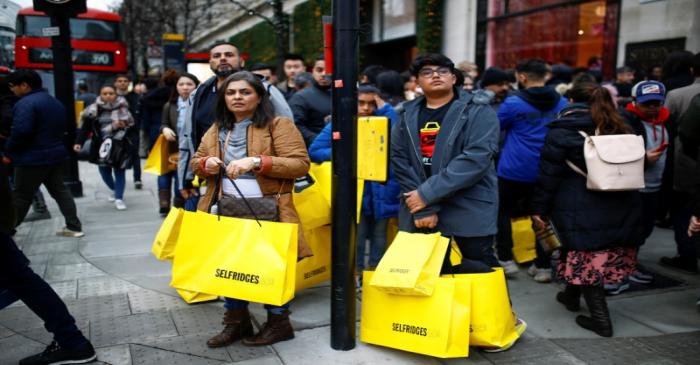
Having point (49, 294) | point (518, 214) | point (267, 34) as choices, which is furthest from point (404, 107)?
point (267, 34)

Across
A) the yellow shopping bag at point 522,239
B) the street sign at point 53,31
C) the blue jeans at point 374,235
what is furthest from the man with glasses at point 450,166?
the street sign at point 53,31

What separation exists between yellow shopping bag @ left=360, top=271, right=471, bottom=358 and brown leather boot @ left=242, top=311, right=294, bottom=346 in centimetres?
68

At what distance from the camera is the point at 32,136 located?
5.92m

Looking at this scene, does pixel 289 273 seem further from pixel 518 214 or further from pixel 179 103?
pixel 179 103

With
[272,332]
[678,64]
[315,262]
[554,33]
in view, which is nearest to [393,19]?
[554,33]

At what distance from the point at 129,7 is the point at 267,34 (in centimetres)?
700

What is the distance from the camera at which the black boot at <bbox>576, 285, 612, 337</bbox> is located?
3971 mm

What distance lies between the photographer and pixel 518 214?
545 cm

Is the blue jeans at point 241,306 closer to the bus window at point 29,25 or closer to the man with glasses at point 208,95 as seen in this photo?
the man with glasses at point 208,95

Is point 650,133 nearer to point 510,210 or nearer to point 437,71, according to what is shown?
point 510,210

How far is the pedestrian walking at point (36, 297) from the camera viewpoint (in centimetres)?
321

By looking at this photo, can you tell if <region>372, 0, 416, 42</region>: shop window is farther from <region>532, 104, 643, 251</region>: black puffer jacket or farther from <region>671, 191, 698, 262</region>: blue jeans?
<region>532, 104, 643, 251</region>: black puffer jacket

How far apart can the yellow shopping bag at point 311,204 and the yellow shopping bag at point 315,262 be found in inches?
3.8

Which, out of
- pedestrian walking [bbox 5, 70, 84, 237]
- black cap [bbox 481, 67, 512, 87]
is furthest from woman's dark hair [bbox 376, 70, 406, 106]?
pedestrian walking [bbox 5, 70, 84, 237]
